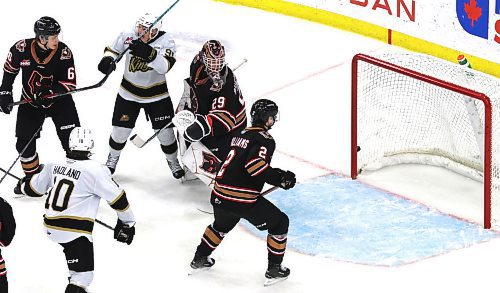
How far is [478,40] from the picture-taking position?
28.3 ft

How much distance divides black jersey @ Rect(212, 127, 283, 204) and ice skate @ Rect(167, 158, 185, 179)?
141 cm

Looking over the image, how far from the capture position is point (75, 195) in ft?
20.6

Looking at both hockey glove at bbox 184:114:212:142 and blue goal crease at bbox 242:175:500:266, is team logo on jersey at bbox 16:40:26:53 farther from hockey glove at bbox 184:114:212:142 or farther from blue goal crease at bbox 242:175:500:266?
blue goal crease at bbox 242:175:500:266

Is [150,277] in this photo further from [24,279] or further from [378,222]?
[378,222]

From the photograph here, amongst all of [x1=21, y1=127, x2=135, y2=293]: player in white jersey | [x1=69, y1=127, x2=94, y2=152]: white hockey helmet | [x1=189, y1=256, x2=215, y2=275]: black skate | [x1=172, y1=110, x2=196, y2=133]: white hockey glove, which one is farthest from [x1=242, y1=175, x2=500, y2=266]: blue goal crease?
[x1=69, y1=127, x2=94, y2=152]: white hockey helmet

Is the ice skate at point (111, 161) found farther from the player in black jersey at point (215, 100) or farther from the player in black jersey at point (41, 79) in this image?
the player in black jersey at point (215, 100)

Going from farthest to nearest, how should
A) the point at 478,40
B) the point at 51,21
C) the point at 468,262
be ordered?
the point at 478,40, the point at 51,21, the point at 468,262

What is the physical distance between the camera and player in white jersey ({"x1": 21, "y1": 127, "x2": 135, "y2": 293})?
246 inches

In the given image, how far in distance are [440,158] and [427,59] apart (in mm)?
651

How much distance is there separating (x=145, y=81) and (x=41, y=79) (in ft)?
1.96

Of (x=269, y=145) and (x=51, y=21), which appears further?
(x=51, y=21)

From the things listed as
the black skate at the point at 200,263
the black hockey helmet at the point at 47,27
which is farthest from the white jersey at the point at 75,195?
the black hockey helmet at the point at 47,27

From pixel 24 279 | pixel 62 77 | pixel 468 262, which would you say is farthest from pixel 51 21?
pixel 468 262

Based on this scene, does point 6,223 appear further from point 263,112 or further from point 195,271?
point 263,112
